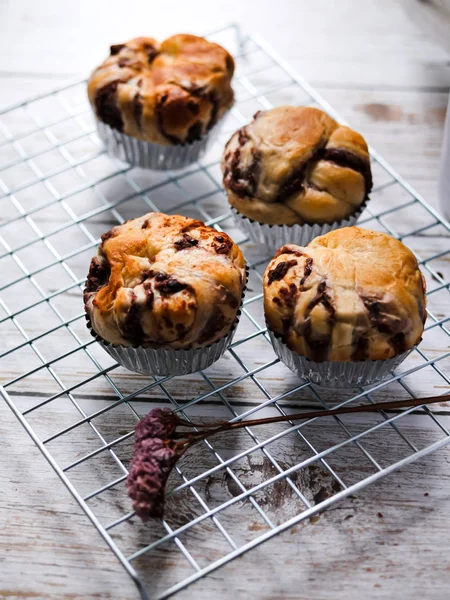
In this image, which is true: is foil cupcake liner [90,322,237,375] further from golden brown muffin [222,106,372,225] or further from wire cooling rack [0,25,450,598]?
golden brown muffin [222,106,372,225]

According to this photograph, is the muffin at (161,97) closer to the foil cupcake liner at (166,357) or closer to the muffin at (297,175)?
the muffin at (297,175)

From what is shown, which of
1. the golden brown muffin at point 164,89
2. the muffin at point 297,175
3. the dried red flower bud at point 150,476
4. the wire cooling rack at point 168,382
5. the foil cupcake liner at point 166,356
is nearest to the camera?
the dried red flower bud at point 150,476

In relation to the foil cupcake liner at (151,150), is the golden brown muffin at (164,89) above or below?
above

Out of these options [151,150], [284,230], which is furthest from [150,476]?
[151,150]

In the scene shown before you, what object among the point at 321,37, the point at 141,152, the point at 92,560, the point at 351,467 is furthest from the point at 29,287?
the point at 321,37

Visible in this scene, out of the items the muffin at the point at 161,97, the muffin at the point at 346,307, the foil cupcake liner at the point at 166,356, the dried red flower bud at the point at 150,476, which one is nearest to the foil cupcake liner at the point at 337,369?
the muffin at the point at 346,307

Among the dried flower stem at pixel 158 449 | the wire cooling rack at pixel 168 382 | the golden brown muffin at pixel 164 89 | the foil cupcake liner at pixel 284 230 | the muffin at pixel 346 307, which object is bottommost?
the wire cooling rack at pixel 168 382

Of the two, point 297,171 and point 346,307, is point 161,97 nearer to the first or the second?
point 297,171
